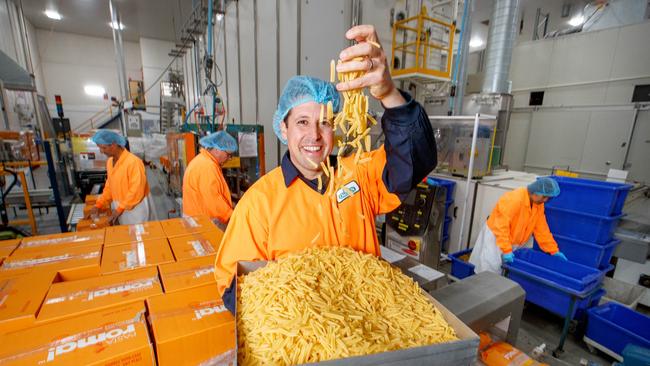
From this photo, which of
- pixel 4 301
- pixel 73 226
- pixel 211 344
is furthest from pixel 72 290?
pixel 73 226

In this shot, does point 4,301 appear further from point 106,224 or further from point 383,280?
point 106,224

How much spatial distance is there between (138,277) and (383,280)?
1.29 m

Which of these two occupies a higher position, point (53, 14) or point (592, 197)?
point (53, 14)

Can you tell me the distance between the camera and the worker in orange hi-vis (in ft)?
3.74

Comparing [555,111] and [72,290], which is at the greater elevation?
[555,111]

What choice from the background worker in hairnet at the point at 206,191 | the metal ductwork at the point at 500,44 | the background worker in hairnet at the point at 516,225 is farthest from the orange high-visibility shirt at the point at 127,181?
the metal ductwork at the point at 500,44

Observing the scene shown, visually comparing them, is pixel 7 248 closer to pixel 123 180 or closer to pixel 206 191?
pixel 206 191

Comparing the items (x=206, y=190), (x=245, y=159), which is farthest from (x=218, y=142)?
(x=245, y=159)

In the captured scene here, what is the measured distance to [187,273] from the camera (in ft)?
4.90

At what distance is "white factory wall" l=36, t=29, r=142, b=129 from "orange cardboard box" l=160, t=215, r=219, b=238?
1647cm

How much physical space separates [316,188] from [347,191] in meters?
0.15

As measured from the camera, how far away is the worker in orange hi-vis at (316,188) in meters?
1.14

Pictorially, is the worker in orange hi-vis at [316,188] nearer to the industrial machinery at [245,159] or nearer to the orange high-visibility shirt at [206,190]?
the orange high-visibility shirt at [206,190]

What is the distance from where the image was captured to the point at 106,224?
10.6 feet
